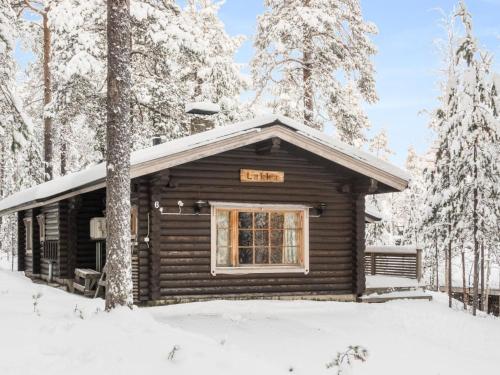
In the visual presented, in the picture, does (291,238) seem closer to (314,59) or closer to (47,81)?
(314,59)

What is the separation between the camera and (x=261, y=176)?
14742 mm

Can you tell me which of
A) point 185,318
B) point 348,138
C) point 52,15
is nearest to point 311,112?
point 348,138

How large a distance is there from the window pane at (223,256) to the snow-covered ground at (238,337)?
1.02 m

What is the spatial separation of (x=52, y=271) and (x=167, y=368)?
12413mm

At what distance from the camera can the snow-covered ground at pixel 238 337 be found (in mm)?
7691

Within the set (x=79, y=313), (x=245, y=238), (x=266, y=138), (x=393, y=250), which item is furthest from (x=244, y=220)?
(x=393, y=250)

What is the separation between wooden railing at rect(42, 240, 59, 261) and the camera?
61.0 ft

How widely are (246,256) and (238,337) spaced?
12.7ft

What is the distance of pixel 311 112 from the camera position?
1008 inches

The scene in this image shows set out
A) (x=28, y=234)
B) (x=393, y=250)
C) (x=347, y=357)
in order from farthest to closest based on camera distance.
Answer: (x=28, y=234) < (x=393, y=250) < (x=347, y=357)

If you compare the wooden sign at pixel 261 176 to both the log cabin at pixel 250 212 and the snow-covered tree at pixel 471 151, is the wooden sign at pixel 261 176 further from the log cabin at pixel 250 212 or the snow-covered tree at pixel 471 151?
the snow-covered tree at pixel 471 151

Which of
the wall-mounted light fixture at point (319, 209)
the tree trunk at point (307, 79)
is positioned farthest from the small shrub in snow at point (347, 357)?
the tree trunk at point (307, 79)

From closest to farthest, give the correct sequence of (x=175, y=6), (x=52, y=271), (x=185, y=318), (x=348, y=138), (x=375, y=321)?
(x=185, y=318), (x=375, y=321), (x=52, y=271), (x=175, y=6), (x=348, y=138)

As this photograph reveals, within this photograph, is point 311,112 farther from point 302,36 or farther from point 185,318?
point 185,318
